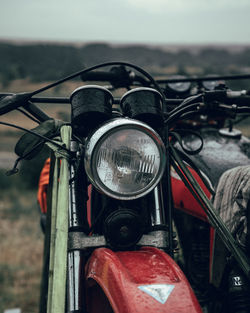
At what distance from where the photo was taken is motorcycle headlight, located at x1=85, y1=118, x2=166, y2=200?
48.0 inches

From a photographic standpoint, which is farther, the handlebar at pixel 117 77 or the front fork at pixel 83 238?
the handlebar at pixel 117 77

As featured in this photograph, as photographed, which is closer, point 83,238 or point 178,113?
point 83,238

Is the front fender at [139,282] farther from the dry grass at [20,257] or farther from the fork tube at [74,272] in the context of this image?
the dry grass at [20,257]

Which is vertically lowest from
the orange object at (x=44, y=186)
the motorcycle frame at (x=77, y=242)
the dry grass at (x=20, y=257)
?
the dry grass at (x=20, y=257)

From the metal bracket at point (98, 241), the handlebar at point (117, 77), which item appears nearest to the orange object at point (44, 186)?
the handlebar at point (117, 77)

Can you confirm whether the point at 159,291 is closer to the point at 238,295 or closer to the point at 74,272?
the point at 74,272

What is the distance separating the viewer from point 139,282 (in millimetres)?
1122

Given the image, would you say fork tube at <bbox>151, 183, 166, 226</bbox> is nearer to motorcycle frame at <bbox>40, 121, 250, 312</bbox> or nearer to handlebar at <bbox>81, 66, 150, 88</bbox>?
motorcycle frame at <bbox>40, 121, 250, 312</bbox>

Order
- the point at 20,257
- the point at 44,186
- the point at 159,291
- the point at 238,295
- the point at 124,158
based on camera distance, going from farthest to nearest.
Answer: the point at 20,257
the point at 44,186
the point at 238,295
the point at 124,158
the point at 159,291

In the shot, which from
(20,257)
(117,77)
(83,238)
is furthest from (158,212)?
(20,257)

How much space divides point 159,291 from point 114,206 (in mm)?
391

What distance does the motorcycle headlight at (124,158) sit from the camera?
4.00 feet

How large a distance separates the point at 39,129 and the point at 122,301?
0.71 m

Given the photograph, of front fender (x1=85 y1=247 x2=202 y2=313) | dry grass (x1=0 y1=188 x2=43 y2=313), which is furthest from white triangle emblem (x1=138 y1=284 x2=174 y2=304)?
dry grass (x1=0 y1=188 x2=43 y2=313)
